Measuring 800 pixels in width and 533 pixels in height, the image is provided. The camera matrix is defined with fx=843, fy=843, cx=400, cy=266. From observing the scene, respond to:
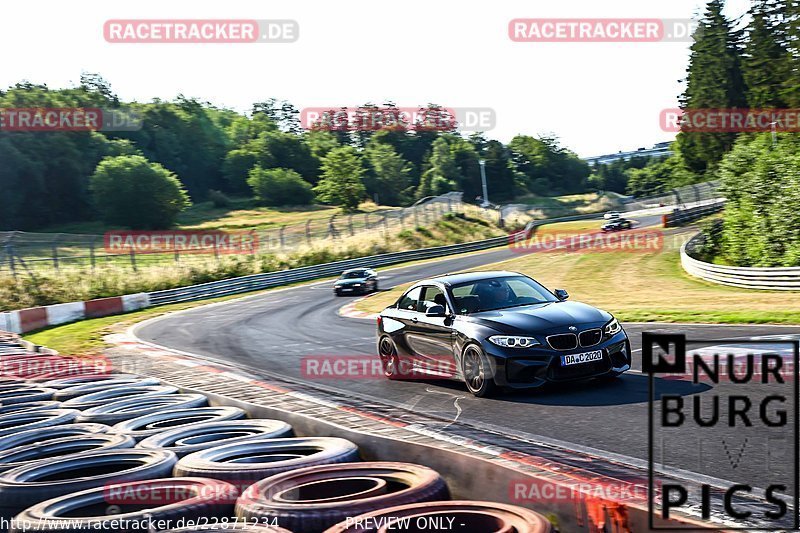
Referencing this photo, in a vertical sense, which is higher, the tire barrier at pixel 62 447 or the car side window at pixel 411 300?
the car side window at pixel 411 300

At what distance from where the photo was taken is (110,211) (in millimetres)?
96438

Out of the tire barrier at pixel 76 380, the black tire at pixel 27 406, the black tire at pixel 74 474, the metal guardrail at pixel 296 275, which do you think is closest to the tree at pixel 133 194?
the metal guardrail at pixel 296 275

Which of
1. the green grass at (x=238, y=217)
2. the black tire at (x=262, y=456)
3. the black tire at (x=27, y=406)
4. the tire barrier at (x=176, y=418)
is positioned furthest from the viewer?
the green grass at (x=238, y=217)

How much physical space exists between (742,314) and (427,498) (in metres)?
13.6

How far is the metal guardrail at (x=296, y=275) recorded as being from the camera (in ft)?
135

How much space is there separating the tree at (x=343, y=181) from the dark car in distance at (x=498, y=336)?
9490 cm

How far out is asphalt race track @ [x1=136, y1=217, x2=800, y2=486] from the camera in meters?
6.29

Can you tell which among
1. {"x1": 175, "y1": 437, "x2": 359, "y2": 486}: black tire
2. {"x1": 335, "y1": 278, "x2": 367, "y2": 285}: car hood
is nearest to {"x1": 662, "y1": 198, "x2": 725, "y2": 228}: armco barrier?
{"x1": 335, "y1": 278, "x2": 367, "y2": 285}: car hood

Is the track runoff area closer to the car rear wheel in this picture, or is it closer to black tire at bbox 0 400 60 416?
the car rear wheel

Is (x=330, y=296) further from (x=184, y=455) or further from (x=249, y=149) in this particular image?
(x=249, y=149)

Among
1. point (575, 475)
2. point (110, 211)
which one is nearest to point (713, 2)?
point (110, 211)

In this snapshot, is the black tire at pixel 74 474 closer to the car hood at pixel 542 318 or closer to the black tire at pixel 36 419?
the black tire at pixel 36 419

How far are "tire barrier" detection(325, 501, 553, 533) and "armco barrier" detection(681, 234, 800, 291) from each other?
21.8 metres

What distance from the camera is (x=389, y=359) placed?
12070 mm
